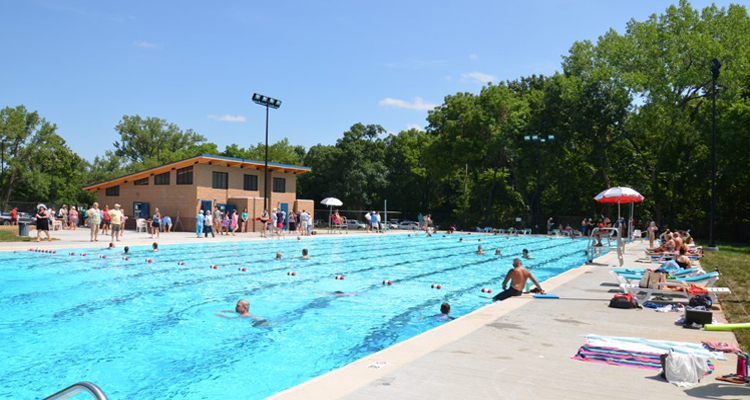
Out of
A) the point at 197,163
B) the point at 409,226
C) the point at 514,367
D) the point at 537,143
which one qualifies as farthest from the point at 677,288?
the point at 409,226

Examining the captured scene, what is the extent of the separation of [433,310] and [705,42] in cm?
3628

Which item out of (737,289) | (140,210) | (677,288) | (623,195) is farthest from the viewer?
(140,210)

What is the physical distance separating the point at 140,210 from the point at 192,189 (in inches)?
212

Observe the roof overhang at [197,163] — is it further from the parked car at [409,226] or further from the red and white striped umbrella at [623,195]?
the red and white striped umbrella at [623,195]

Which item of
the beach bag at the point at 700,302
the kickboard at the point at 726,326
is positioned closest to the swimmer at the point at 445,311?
the beach bag at the point at 700,302

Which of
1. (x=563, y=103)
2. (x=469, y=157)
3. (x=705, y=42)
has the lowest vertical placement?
(x=469, y=157)

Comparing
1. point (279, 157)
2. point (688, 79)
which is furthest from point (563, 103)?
point (279, 157)

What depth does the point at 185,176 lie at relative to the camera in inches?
1459

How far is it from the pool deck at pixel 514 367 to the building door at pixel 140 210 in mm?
34834

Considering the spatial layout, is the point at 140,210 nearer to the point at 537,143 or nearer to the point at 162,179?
the point at 162,179

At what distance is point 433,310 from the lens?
11.8 metres

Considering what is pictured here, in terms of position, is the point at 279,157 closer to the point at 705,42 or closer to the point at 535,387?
the point at 705,42

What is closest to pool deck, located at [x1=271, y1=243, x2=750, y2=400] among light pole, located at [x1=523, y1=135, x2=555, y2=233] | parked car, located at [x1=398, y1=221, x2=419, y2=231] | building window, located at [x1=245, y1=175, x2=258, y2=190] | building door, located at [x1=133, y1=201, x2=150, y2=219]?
building window, located at [x1=245, y1=175, x2=258, y2=190]

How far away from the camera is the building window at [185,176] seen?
36812 millimetres
